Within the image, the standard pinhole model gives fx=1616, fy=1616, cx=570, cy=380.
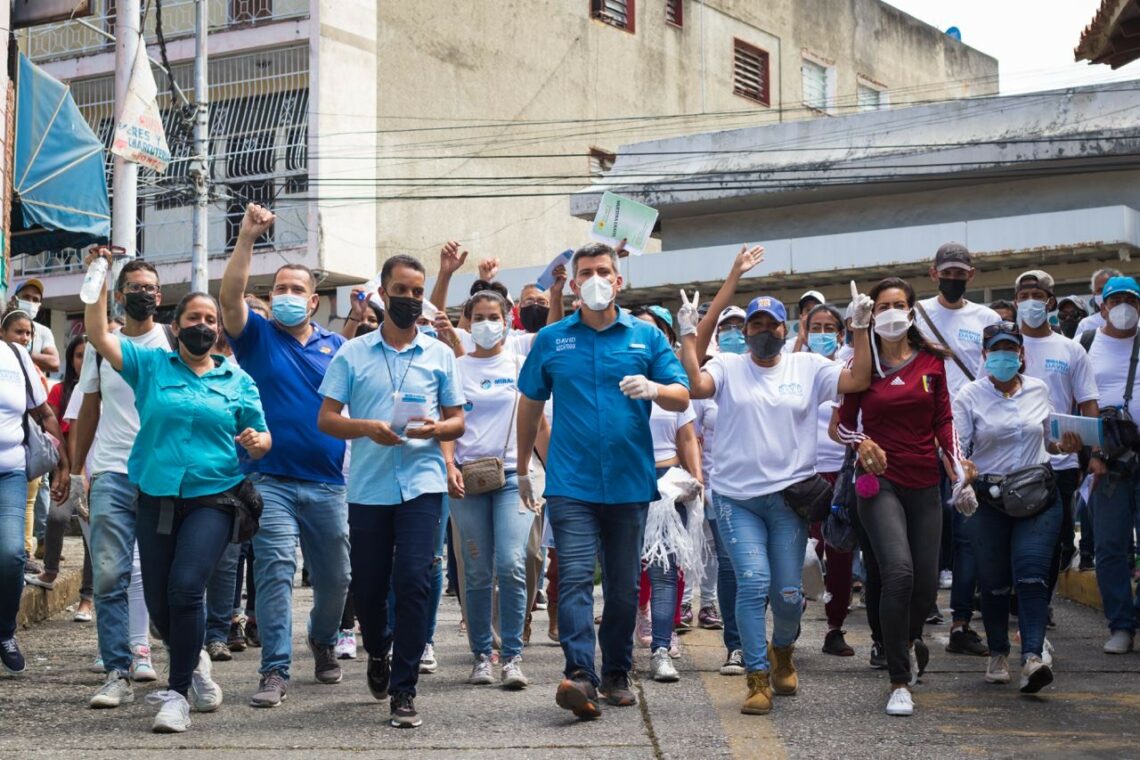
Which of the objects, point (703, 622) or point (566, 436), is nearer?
point (566, 436)

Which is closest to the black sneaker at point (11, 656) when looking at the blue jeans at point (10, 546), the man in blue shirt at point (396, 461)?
the blue jeans at point (10, 546)

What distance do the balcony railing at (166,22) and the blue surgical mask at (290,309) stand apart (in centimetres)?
2385

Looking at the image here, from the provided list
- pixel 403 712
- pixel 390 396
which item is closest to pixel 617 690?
pixel 403 712

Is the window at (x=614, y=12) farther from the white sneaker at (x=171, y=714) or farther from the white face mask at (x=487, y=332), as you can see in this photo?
the white sneaker at (x=171, y=714)

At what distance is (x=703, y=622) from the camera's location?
10.6 metres

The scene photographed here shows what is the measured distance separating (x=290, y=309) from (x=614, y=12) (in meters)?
30.8

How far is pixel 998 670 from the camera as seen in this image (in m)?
8.08

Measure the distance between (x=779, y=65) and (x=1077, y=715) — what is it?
3617 cm

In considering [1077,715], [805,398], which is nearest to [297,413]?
[805,398]

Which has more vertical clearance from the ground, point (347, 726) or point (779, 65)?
point (779, 65)

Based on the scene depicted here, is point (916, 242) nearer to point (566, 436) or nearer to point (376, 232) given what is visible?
point (376, 232)

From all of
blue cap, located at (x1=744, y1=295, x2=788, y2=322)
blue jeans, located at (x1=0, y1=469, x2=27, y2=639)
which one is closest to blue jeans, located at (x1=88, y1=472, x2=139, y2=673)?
blue jeans, located at (x1=0, y1=469, x2=27, y2=639)

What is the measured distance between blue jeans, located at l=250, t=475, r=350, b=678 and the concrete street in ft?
1.05

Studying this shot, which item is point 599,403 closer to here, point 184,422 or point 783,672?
point 783,672
